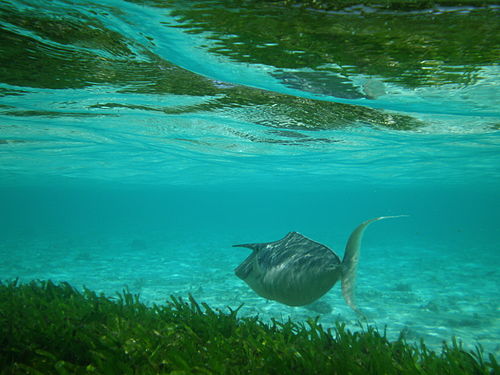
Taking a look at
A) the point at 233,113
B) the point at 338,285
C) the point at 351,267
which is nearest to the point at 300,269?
the point at 351,267

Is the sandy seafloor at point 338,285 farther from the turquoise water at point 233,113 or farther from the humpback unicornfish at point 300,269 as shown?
the humpback unicornfish at point 300,269

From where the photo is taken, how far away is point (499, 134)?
15.4 metres

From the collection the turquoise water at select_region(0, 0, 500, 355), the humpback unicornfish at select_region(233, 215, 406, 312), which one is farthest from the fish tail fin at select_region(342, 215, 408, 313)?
the turquoise water at select_region(0, 0, 500, 355)

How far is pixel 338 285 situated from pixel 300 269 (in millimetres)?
14224

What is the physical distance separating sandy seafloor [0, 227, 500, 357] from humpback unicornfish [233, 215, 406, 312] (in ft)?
17.0

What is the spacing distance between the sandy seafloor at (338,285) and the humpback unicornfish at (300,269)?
5177mm

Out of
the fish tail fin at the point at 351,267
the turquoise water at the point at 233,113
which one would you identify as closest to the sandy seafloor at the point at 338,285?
the turquoise water at the point at 233,113

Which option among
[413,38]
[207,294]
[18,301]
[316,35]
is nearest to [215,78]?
[316,35]

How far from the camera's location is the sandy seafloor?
10680mm

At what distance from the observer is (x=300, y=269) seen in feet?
15.6

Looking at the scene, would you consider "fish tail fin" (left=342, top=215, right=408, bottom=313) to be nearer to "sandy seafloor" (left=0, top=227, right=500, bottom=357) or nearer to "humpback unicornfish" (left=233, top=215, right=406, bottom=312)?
"humpback unicornfish" (left=233, top=215, right=406, bottom=312)

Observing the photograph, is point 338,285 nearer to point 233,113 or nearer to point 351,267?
point 233,113

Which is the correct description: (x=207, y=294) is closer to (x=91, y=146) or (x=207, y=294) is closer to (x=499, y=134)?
(x=91, y=146)

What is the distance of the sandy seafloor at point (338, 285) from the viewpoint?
10680mm
